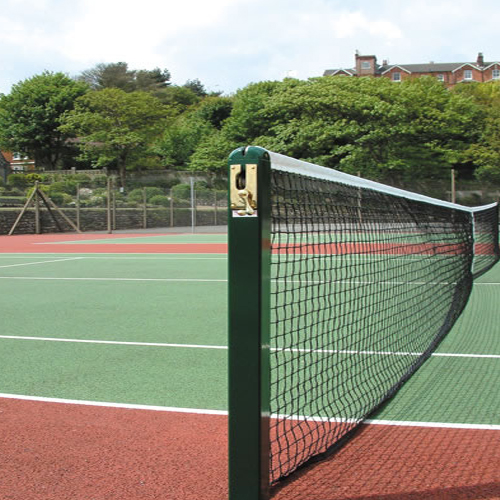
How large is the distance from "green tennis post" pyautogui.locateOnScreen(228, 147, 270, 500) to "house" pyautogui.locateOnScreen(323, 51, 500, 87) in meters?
96.9

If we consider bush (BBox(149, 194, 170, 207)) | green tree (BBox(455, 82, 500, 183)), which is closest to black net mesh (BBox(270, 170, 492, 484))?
bush (BBox(149, 194, 170, 207))

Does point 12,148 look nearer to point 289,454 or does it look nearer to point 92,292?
point 92,292

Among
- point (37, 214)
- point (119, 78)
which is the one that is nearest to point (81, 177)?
point (37, 214)

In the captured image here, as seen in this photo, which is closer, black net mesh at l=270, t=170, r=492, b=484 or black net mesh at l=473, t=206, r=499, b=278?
black net mesh at l=270, t=170, r=492, b=484

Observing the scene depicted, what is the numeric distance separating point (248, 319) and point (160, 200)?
2985 cm

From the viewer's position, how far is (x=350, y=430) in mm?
3219

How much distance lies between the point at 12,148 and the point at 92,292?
59.1 m

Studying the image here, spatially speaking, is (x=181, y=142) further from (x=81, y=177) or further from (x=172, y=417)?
(x=172, y=417)

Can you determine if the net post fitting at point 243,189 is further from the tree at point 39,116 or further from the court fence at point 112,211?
the tree at point 39,116

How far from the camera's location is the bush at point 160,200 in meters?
31.3

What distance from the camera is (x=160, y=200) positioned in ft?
103

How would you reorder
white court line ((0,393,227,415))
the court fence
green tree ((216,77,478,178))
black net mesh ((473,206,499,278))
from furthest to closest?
green tree ((216,77,478,178)) → the court fence → black net mesh ((473,206,499,278)) → white court line ((0,393,227,415))

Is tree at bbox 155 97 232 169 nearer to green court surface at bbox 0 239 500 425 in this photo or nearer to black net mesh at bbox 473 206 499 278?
black net mesh at bbox 473 206 499 278

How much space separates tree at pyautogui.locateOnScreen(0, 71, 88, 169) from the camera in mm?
61031
